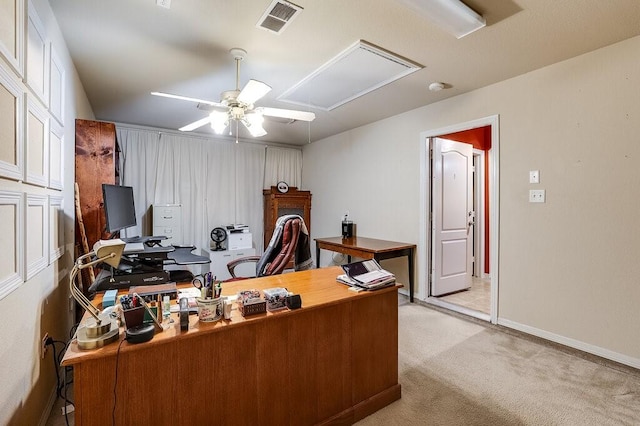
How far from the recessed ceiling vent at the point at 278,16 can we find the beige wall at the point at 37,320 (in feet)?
4.11

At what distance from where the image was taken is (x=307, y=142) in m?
5.93

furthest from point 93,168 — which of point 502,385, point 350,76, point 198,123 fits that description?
point 502,385

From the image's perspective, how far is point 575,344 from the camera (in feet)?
8.30

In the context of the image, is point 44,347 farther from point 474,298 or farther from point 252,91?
point 474,298

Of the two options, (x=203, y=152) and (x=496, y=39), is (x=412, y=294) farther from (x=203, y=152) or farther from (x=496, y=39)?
(x=203, y=152)

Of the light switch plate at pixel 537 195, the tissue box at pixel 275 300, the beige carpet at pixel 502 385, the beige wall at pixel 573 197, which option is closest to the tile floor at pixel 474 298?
the beige wall at pixel 573 197

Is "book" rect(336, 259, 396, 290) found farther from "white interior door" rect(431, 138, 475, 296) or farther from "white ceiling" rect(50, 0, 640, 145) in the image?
"white interior door" rect(431, 138, 475, 296)

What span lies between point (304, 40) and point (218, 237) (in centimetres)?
358

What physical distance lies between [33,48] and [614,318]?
424cm

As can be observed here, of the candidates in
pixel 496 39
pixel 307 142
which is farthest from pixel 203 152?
pixel 496 39

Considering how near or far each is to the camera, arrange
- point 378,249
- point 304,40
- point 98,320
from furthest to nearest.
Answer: point 378,249 < point 304,40 < point 98,320

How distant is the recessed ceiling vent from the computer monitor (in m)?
1.75

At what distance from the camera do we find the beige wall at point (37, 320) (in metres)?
1.27

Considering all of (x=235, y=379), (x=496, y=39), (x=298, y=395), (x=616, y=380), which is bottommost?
(x=616, y=380)
